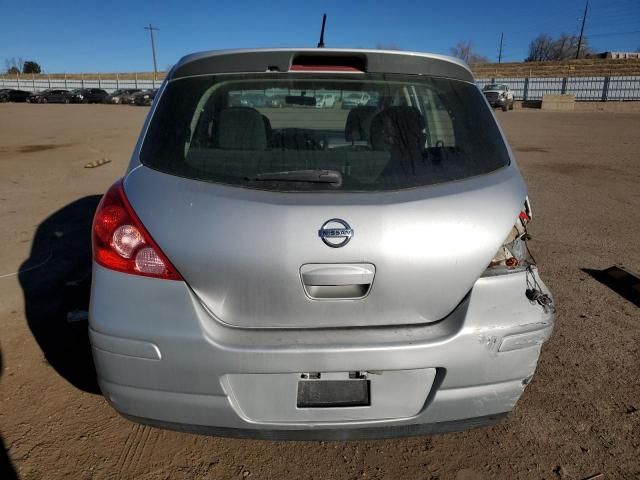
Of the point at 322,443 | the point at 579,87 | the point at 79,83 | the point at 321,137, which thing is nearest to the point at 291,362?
the point at 322,443

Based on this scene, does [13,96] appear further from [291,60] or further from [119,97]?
[291,60]

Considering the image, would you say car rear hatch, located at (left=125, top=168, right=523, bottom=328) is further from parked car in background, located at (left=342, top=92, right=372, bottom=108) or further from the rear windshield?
parked car in background, located at (left=342, top=92, right=372, bottom=108)

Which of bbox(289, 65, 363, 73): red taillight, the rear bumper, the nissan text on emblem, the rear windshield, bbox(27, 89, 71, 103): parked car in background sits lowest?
bbox(27, 89, 71, 103): parked car in background

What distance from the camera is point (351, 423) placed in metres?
1.86

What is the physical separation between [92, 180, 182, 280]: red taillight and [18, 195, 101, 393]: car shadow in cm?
122

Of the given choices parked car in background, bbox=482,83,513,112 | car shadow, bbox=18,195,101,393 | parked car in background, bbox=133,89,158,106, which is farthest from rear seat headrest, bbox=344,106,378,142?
parked car in background, bbox=133,89,158,106

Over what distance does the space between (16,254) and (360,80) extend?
4.30 metres

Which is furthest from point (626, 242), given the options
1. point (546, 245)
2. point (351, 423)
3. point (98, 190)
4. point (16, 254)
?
point (98, 190)

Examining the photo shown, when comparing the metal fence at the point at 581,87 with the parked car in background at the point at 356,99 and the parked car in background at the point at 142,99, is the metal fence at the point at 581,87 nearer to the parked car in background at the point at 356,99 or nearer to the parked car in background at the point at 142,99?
the parked car in background at the point at 142,99

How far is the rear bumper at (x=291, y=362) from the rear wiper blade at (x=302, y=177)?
504 mm

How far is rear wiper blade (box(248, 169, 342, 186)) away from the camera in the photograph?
1.84 meters

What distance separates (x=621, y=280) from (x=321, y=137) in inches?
135

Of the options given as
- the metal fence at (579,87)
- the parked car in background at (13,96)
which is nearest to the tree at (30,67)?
the parked car in background at (13,96)

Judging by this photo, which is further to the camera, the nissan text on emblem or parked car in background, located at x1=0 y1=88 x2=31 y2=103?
parked car in background, located at x1=0 y1=88 x2=31 y2=103
